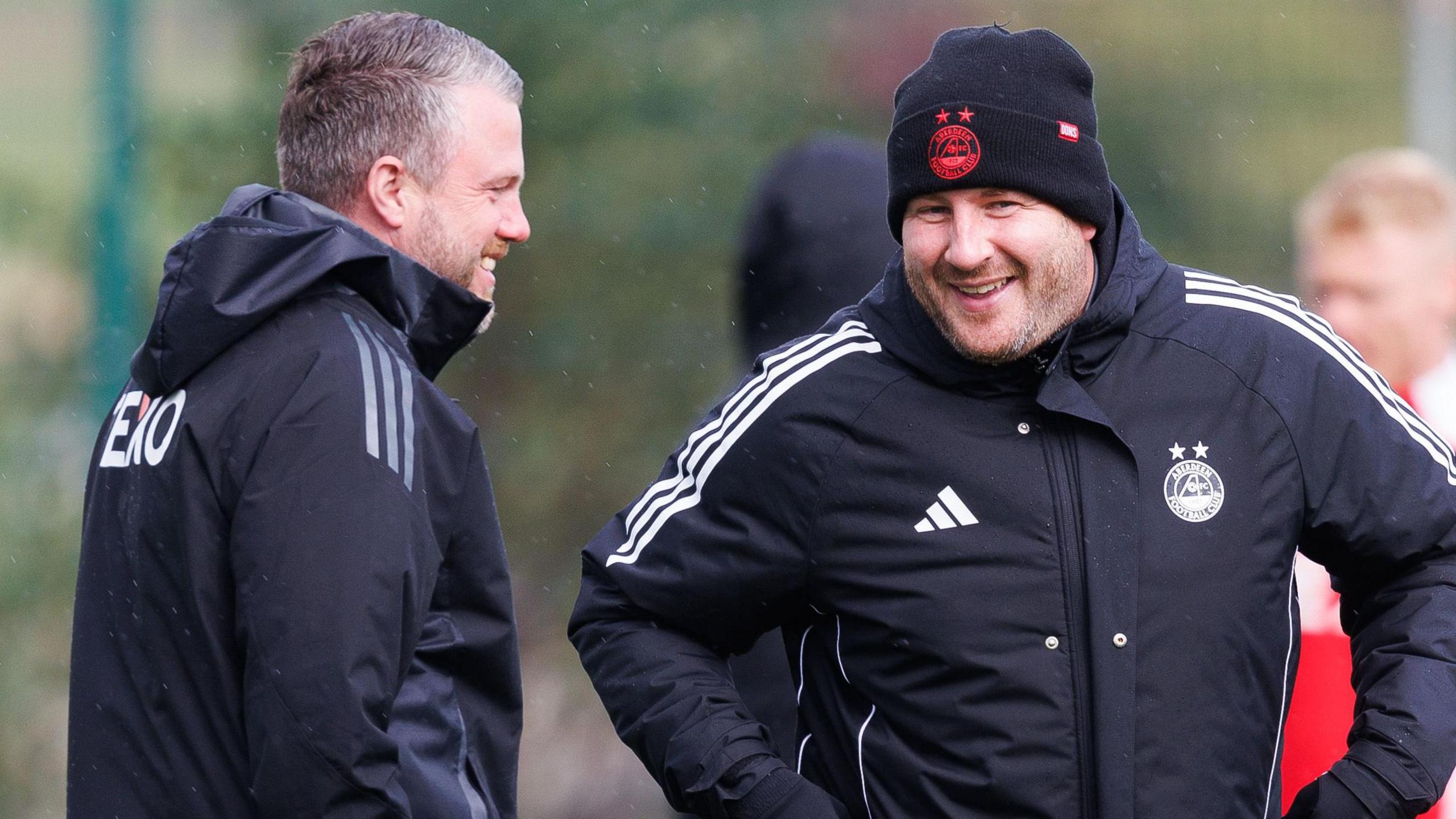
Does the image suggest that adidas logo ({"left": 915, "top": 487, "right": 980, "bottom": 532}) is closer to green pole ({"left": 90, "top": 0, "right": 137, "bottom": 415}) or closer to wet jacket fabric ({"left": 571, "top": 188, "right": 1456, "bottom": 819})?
wet jacket fabric ({"left": 571, "top": 188, "right": 1456, "bottom": 819})

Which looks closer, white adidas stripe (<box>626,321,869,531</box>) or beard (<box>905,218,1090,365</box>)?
beard (<box>905,218,1090,365</box>)

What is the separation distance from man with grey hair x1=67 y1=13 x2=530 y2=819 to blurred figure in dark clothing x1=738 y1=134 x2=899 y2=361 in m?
1.37

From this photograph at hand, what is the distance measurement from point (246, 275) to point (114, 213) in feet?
10.6

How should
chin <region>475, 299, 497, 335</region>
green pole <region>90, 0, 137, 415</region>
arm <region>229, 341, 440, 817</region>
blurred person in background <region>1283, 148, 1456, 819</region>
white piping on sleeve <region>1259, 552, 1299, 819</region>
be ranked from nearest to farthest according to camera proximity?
arm <region>229, 341, 440, 817</region> → white piping on sleeve <region>1259, 552, 1299, 819</region> → chin <region>475, 299, 497, 335</region> → blurred person in background <region>1283, 148, 1456, 819</region> → green pole <region>90, 0, 137, 415</region>

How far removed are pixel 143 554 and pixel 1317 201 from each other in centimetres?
316

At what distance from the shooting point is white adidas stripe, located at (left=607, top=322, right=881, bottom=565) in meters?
3.12

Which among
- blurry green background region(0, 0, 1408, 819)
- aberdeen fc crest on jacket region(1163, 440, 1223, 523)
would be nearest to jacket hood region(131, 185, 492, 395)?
aberdeen fc crest on jacket region(1163, 440, 1223, 523)

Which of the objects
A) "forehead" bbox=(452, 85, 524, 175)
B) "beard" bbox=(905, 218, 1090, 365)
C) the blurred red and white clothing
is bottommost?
the blurred red and white clothing

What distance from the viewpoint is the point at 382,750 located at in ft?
9.00

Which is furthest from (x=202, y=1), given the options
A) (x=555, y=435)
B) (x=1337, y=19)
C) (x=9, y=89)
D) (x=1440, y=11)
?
(x=1440, y=11)

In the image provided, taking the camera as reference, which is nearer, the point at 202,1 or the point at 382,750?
the point at 382,750

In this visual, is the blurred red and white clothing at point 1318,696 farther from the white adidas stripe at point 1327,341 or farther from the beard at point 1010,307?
the beard at point 1010,307

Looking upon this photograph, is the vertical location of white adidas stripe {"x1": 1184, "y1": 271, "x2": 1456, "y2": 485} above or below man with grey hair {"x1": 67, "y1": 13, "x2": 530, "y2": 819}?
above

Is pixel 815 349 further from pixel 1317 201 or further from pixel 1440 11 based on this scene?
pixel 1440 11
